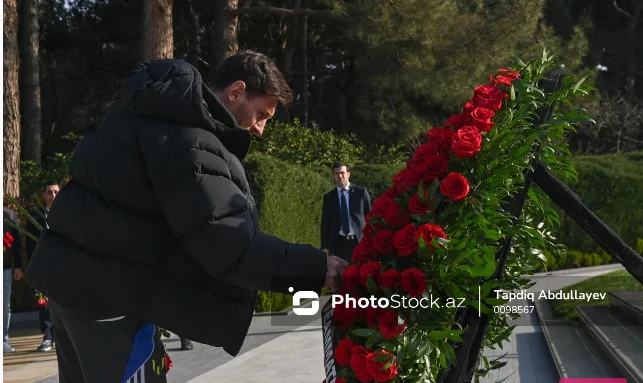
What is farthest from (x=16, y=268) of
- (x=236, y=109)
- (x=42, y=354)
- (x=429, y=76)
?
(x=429, y=76)

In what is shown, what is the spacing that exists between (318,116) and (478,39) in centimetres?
740

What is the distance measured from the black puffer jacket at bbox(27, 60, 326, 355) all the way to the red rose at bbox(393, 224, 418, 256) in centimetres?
28

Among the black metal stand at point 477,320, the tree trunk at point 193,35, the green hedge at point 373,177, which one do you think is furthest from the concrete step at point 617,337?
the tree trunk at point 193,35

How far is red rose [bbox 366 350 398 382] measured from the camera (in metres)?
2.18

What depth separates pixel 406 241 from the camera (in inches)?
87.4

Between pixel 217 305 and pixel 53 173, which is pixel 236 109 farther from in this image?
pixel 53 173

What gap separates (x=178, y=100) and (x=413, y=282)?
840 mm

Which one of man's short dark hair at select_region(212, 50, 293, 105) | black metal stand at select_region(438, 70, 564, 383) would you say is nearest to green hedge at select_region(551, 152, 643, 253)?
black metal stand at select_region(438, 70, 564, 383)

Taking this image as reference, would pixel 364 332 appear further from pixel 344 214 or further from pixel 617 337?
pixel 344 214

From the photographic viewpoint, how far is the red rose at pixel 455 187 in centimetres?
220

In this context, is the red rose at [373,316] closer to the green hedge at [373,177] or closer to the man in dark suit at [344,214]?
the man in dark suit at [344,214]

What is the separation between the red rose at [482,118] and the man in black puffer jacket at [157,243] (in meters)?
0.58

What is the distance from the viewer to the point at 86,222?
92.3 inches

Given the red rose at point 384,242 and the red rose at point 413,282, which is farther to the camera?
the red rose at point 384,242
